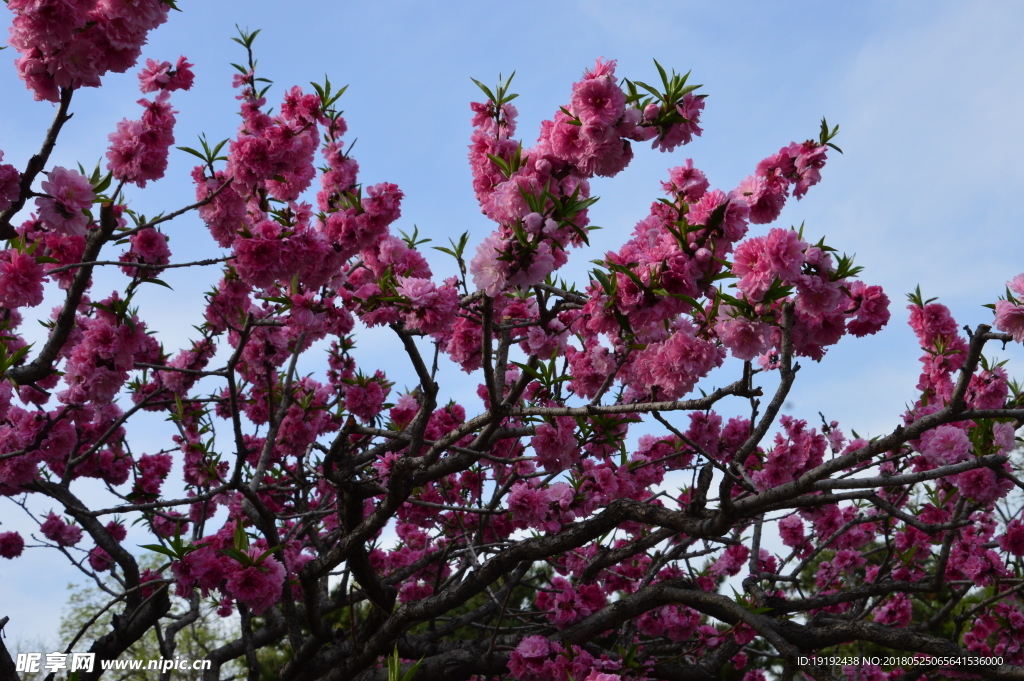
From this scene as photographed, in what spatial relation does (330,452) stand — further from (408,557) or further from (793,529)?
(793,529)

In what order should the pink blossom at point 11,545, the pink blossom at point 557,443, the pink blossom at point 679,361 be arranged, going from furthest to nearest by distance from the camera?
the pink blossom at point 11,545 → the pink blossom at point 557,443 → the pink blossom at point 679,361

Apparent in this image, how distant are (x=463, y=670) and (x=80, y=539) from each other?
15.8 ft

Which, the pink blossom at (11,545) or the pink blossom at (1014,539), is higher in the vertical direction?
the pink blossom at (11,545)

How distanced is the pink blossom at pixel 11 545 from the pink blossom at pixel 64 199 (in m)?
5.36

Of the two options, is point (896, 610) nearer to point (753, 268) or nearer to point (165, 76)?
point (753, 268)

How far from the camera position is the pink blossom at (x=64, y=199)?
3.02 meters

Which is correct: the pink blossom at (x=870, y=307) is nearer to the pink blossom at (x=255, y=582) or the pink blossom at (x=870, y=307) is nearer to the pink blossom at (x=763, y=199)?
the pink blossom at (x=763, y=199)

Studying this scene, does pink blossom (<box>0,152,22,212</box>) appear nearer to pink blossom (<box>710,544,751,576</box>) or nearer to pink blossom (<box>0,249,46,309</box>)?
pink blossom (<box>0,249,46,309</box>)

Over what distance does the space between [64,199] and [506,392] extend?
2.63 meters

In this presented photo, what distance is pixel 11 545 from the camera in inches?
271

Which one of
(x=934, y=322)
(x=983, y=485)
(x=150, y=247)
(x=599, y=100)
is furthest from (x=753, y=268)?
(x=150, y=247)

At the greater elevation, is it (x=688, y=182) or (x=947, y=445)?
(x=688, y=182)

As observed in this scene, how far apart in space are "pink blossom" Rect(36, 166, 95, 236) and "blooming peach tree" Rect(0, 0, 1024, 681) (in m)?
0.01

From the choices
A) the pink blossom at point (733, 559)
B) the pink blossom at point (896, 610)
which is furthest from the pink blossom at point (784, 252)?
the pink blossom at point (896, 610)
